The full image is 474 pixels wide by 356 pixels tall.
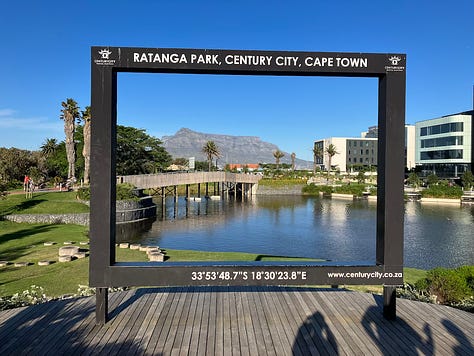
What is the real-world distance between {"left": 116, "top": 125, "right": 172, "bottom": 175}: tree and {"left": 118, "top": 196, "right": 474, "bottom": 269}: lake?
33221mm

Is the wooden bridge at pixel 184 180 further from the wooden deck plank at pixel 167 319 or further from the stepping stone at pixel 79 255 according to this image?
the wooden deck plank at pixel 167 319

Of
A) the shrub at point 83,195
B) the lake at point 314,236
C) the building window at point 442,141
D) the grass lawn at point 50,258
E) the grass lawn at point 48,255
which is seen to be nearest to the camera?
the grass lawn at point 50,258

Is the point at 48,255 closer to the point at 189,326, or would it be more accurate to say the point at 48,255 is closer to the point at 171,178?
the point at 189,326

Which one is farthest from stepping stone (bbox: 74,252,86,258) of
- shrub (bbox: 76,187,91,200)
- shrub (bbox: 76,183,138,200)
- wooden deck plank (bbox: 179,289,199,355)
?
shrub (bbox: 76,187,91,200)

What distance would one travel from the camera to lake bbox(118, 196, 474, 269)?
2245 centimetres

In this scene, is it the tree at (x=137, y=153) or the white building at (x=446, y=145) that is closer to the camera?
the tree at (x=137, y=153)

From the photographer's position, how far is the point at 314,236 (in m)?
28.7

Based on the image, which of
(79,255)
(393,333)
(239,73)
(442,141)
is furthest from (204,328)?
(442,141)

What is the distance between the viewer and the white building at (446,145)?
264 feet

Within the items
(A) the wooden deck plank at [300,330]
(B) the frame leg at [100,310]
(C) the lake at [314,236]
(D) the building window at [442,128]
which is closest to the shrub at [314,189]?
(D) the building window at [442,128]

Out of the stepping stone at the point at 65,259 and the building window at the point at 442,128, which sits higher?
the building window at the point at 442,128

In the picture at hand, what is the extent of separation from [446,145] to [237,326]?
306ft

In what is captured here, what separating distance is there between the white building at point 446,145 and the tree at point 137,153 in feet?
221

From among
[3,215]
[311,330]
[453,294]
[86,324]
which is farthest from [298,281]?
[3,215]
